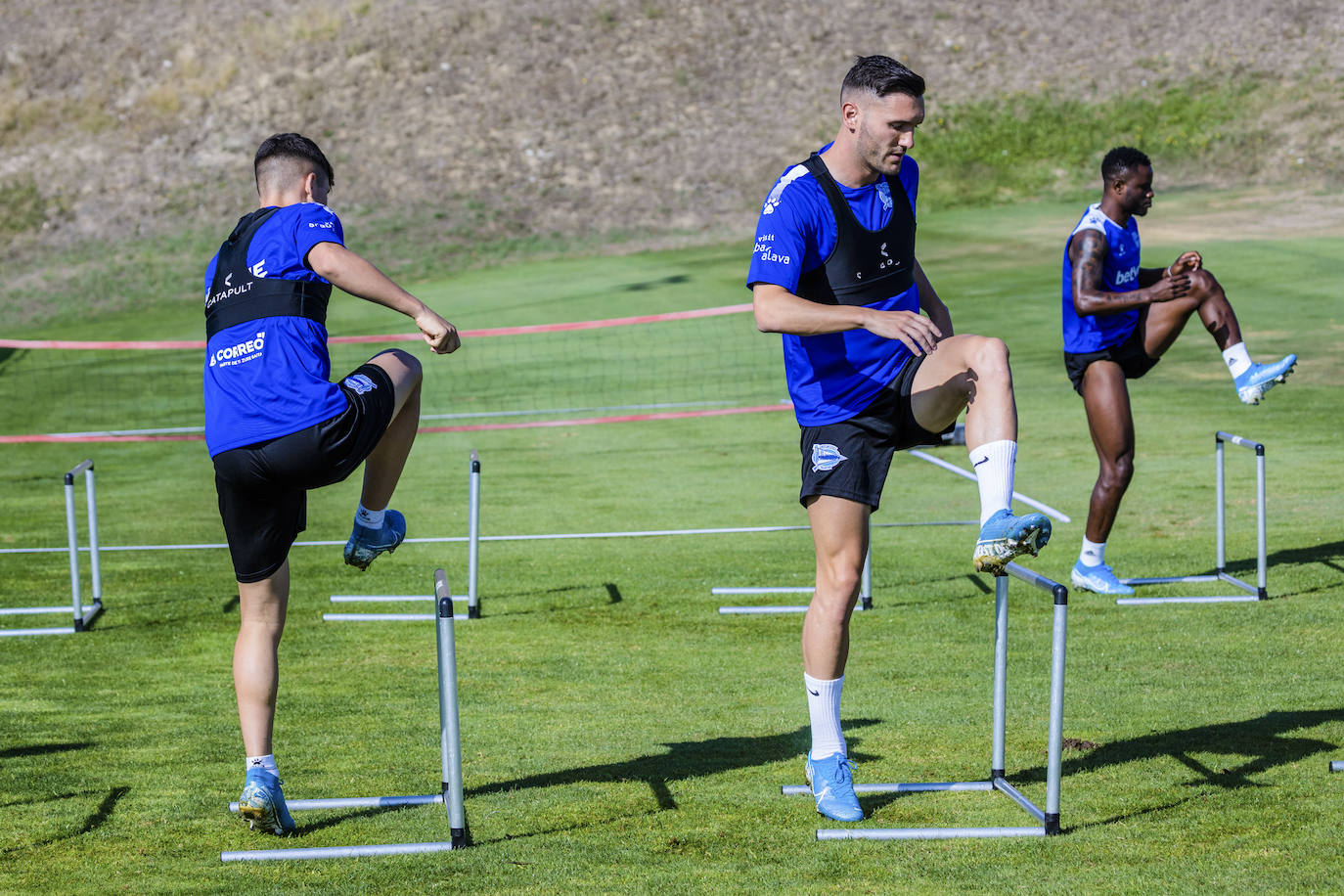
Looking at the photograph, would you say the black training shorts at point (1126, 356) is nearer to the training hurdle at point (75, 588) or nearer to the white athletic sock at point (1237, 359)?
the white athletic sock at point (1237, 359)

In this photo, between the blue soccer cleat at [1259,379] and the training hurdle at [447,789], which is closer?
the training hurdle at [447,789]

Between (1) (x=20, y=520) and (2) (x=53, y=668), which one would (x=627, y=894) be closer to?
(2) (x=53, y=668)

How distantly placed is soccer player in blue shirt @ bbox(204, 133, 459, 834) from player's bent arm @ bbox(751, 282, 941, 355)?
108 cm

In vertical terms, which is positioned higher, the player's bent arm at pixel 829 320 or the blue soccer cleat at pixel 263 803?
A: the player's bent arm at pixel 829 320

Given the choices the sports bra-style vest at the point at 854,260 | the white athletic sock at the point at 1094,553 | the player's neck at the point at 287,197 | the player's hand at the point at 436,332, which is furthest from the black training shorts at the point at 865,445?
the white athletic sock at the point at 1094,553

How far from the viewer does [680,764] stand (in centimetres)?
609

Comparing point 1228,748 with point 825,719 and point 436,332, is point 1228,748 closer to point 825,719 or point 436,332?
point 825,719

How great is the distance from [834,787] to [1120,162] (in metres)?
5.32

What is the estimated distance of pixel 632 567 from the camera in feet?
34.3

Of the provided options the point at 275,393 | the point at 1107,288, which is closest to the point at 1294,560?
the point at 1107,288

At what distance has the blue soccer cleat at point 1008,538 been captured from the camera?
4.58 metres

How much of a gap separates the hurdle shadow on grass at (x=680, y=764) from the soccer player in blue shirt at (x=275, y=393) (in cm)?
105

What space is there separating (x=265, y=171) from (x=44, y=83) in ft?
135

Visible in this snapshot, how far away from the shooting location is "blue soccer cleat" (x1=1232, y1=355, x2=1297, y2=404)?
28.3 ft
